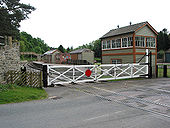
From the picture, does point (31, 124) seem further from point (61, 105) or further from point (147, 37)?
point (147, 37)

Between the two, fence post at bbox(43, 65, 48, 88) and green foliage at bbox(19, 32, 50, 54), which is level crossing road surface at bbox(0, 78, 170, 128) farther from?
green foliage at bbox(19, 32, 50, 54)

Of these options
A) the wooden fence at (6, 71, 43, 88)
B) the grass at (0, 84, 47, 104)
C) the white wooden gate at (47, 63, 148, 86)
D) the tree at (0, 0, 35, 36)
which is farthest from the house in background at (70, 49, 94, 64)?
the grass at (0, 84, 47, 104)

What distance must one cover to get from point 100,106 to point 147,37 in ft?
52.3

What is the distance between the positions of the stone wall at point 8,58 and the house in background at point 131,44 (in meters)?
12.2

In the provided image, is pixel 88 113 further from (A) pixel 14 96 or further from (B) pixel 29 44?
(B) pixel 29 44

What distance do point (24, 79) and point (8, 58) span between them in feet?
11.5

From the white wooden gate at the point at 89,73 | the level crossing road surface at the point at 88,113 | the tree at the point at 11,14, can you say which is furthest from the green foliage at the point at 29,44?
the level crossing road surface at the point at 88,113

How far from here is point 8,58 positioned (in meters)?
13.0

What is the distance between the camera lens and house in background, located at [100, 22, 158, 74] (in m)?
19.2

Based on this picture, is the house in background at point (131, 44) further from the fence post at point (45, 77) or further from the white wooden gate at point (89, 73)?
the fence post at point (45, 77)

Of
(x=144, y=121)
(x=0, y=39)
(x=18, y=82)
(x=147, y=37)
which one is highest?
(x=147, y=37)

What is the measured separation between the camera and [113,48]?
21641 mm

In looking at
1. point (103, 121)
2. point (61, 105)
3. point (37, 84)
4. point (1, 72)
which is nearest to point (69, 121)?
point (103, 121)

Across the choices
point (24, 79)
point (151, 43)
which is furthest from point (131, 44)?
point (24, 79)
